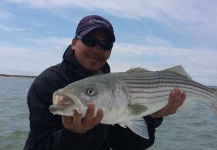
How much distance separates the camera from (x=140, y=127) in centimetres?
440

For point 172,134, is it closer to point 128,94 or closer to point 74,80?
point 74,80

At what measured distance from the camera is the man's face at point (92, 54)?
5.00 meters

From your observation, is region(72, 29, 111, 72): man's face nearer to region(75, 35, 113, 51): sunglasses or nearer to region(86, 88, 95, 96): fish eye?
region(75, 35, 113, 51): sunglasses

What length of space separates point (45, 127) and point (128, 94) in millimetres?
1170

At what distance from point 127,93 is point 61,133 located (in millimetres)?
917

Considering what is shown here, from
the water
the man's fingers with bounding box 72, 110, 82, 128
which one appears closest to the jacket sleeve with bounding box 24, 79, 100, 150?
the man's fingers with bounding box 72, 110, 82, 128

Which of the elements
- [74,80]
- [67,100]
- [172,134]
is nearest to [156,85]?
[74,80]

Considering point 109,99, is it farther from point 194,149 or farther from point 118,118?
point 194,149

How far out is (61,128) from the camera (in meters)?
4.56

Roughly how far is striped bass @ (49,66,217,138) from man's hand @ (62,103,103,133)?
0.17 ft

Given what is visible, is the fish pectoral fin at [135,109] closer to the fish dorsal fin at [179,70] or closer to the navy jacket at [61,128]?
the navy jacket at [61,128]

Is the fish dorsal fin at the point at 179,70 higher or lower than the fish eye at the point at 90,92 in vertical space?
higher

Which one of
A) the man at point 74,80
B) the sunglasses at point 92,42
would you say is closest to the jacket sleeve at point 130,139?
the man at point 74,80

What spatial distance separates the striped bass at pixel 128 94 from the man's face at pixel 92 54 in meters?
0.59
